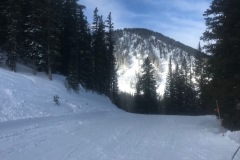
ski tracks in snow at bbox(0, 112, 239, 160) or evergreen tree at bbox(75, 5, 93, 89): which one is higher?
evergreen tree at bbox(75, 5, 93, 89)

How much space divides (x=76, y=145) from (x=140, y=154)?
97.9 inches

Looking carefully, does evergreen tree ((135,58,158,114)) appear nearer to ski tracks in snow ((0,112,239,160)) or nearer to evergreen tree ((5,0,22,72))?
evergreen tree ((5,0,22,72))

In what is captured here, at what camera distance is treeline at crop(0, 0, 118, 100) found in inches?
1392

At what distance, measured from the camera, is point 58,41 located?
132 feet

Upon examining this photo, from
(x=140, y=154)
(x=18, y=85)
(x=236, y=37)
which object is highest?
(x=236, y=37)

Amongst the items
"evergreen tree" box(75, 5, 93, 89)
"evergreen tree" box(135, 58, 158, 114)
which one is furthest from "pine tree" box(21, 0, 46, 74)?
"evergreen tree" box(135, 58, 158, 114)

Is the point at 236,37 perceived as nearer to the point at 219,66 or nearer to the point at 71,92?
the point at 219,66

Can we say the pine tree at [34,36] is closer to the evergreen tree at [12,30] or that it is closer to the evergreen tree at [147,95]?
the evergreen tree at [12,30]

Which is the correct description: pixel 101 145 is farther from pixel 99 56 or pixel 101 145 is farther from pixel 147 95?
pixel 147 95

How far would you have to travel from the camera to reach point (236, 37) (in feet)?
60.3

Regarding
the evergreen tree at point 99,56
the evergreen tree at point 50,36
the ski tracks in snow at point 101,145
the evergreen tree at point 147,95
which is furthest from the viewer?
the evergreen tree at point 147,95

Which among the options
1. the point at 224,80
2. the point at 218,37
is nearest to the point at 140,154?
the point at 224,80

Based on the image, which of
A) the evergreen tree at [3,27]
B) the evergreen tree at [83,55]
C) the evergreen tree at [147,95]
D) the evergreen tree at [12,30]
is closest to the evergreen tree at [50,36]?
the evergreen tree at [12,30]

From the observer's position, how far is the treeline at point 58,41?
3535 cm
